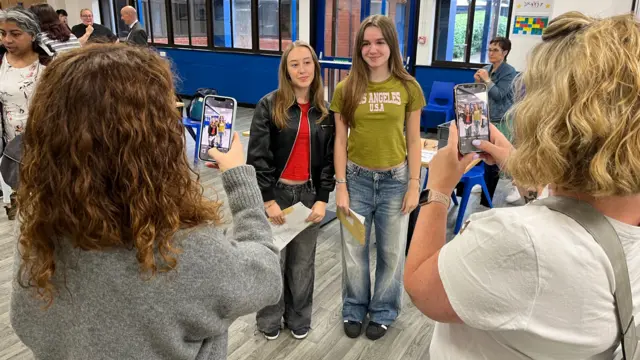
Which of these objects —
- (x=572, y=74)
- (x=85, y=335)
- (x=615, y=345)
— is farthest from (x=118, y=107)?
(x=615, y=345)

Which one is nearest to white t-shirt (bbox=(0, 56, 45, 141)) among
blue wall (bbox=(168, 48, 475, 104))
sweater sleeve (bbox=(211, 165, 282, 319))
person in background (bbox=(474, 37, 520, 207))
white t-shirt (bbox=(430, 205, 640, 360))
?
sweater sleeve (bbox=(211, 165, 282, 319))

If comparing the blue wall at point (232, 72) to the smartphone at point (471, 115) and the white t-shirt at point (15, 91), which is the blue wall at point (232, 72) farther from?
the smartphone at point (471, 115)

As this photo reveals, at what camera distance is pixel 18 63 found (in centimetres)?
285

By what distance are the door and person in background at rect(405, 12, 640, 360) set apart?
633 centimetres

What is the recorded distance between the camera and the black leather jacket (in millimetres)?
2051

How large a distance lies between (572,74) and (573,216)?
8.2 inches

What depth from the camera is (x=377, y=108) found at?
2109 mm

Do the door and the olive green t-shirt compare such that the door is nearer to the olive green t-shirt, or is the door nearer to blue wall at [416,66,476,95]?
blue wall at [416,66,476,95]

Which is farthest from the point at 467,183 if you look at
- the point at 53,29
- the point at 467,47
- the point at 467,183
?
the point at 467,47

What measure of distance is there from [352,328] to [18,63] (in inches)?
99.3

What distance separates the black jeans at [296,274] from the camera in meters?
2.17

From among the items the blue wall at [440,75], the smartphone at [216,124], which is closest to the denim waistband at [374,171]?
the smartphone at [216,124]

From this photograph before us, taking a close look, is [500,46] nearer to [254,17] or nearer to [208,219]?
[208,219]

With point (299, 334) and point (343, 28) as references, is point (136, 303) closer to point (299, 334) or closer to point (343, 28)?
point (299, 334)
